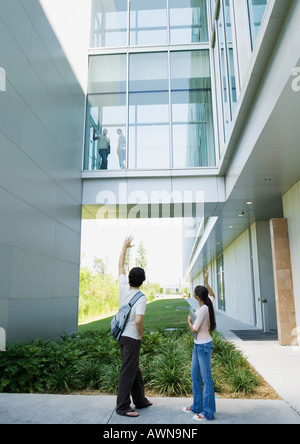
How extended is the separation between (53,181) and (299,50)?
6509mm

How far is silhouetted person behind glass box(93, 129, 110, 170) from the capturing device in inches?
468

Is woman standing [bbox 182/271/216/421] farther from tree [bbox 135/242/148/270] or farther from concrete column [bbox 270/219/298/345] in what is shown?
tree [bbox 135/242/148/270]

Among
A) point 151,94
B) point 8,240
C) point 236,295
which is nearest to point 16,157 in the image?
point 8,240

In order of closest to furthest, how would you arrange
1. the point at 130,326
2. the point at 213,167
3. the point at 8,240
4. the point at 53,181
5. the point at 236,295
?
1. the point at 130,326
2. the point at 8,240
3. the point at 53,181
4. the point at 213,167
5. the point at 236,295

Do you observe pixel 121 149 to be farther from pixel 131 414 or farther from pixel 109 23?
pixel 131 414

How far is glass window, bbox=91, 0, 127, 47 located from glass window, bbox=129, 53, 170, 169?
118 cm

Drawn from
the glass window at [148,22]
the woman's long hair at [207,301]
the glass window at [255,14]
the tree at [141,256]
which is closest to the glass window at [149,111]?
the glass window at [148,22]

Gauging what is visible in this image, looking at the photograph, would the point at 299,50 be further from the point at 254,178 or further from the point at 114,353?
the point at 114,353

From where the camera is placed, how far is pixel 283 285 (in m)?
9.87

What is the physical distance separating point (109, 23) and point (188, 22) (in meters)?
3.29

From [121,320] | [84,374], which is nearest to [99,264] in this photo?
[84,374]

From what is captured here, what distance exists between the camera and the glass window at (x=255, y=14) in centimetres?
573
